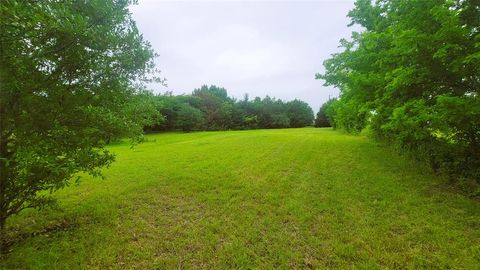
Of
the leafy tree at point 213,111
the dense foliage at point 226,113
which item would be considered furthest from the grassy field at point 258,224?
the leafy tree at point 213,111

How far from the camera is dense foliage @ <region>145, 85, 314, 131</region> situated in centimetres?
4425

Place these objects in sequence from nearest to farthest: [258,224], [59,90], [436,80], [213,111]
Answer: [59,90], [258,224], [436,80], [213,111]

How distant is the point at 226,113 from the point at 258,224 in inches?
1881

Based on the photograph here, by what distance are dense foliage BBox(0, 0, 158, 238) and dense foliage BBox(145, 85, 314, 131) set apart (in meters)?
38.1

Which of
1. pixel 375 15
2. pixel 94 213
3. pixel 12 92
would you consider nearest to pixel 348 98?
pixel 375 15

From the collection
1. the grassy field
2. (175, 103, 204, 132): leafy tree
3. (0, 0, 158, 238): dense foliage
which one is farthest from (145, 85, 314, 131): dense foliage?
(0, 0, 158, 238): dense foliage

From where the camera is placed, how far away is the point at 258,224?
5.51 metres

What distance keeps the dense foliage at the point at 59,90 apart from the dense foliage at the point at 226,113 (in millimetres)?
38102

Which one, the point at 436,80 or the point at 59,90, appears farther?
the point at 436,80

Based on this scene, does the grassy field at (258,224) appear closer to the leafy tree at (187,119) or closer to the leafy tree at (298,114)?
the leafy tree at (187,119)

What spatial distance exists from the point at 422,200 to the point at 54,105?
28.1 feet

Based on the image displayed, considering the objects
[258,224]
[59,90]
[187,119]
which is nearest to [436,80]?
[258,224]

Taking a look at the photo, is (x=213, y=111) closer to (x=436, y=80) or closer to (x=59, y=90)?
(x=436, y=80)

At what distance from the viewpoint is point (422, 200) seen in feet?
20.9
